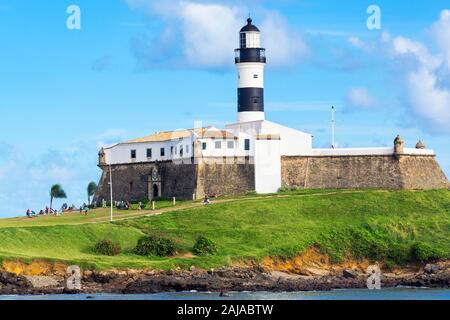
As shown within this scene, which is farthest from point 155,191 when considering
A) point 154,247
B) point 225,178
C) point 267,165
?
point 154,247

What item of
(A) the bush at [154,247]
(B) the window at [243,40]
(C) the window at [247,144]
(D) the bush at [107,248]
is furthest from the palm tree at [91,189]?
(D) the bush at [107,248]

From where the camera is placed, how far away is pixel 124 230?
72.6 metres

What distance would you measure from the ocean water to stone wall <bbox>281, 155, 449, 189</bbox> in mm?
20914

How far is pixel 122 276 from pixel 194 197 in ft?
72.6

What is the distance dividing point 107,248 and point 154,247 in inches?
110

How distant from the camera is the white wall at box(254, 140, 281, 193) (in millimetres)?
84438

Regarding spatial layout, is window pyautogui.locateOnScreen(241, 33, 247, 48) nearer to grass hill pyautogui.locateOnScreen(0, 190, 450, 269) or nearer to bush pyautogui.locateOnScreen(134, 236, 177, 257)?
grass hill pyautogui.locateOnScreen(0, 190, 450, 269)

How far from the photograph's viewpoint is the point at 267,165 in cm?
8456

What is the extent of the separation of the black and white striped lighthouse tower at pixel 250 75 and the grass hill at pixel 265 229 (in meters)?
7.23

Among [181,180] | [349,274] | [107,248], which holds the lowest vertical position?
[349,274]

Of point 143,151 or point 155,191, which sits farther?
point 143,151

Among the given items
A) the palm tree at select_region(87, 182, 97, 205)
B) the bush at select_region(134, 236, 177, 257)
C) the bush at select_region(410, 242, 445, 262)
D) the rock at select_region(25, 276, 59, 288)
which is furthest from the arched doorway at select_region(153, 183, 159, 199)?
the rock at select_region(25, 276, 59, 288)

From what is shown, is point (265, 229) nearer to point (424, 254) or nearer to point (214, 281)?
point (424, 254)
